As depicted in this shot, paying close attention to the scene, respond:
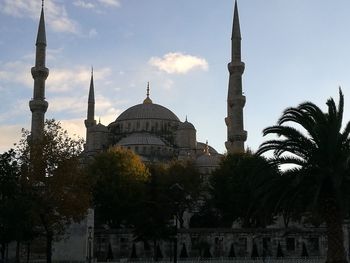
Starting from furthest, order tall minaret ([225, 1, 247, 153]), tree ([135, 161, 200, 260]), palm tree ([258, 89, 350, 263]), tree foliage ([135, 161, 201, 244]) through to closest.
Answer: tall minaret ([225, 1, 247, 153]) → tree foliage ([135, 161, 201, 244]) → tree ([135, 161, 200, 260]) → palm tree ([258, 89, 350, 263])

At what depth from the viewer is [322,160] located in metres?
18.4

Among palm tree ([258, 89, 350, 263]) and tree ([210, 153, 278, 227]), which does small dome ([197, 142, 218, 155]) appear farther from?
palm tree ([258, 89, 350, 263])

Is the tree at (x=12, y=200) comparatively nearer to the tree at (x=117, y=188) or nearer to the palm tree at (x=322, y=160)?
the palm tree at (x=322, y=160)

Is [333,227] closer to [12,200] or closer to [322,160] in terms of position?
[322,160]

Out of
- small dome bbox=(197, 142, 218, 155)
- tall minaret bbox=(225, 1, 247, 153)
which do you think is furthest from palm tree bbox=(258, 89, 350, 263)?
small dome bbox=(197, 142, 218, 155)

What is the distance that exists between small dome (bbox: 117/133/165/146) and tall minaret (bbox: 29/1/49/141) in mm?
18697

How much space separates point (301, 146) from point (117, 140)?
62.9 m

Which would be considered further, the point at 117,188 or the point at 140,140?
the point at 140,140

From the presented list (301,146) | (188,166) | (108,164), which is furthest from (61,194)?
(188,166)

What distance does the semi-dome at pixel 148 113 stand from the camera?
3282 inches

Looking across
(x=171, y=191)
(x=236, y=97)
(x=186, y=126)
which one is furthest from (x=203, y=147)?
(x=171, y=191)

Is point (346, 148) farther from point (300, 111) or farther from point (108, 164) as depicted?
point (108, 164)

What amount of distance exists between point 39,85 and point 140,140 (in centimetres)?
1980

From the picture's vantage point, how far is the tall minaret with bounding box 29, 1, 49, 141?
2229 inches
